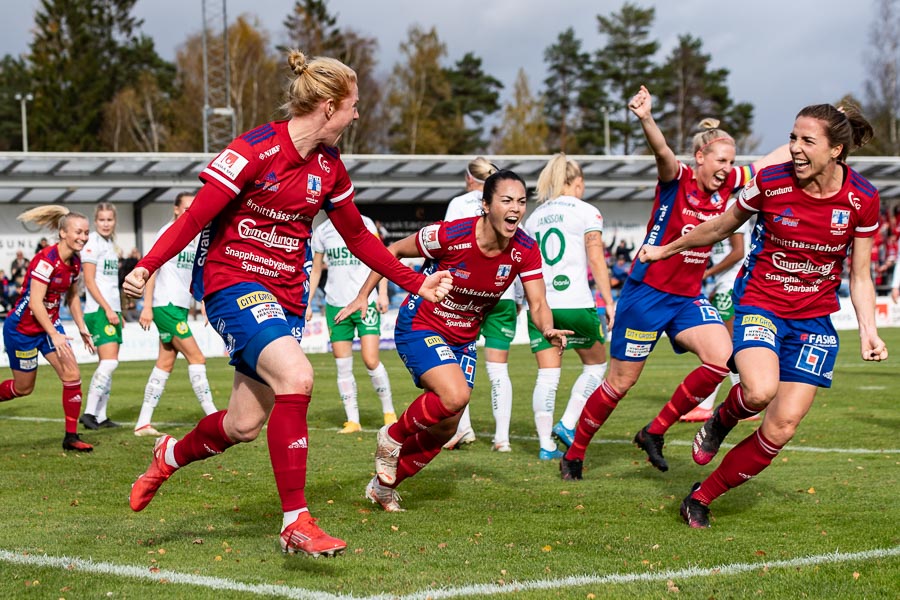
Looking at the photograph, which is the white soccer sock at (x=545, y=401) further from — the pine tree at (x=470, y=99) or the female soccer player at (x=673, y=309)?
the pine tree at (x=470, y=99)

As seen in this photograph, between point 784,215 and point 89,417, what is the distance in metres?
8.05

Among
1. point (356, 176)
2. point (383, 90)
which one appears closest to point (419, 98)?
point (383, 90)

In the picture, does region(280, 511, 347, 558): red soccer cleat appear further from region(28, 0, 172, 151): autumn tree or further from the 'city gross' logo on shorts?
region(28, 0, 172, 151): autumn tree

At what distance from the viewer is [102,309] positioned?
11719 mm

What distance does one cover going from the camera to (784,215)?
5.98m

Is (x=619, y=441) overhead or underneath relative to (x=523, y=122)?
underneath

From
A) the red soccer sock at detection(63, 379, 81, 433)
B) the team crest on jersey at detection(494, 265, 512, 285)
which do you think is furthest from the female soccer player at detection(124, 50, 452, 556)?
the red soccer sock at detection(63, 379, 81, 433)

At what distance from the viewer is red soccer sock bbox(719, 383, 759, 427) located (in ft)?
19.9

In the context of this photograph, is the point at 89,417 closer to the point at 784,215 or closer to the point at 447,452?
the point at 447,452

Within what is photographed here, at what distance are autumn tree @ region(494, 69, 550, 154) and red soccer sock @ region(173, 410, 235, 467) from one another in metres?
63.8

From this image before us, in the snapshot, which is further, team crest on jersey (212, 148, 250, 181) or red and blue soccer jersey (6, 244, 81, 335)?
red and blue soccer jersey (6, 244, 81, 335)

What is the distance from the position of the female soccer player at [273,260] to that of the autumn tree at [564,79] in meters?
69.7

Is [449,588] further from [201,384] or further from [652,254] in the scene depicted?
[201,384]

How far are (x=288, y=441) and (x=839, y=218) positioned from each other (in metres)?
3.17
